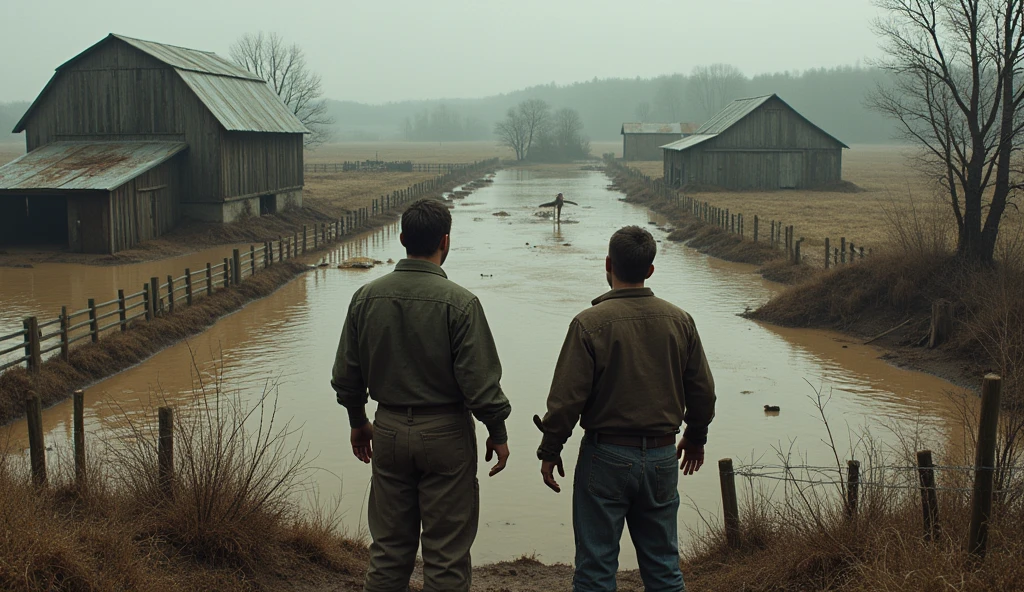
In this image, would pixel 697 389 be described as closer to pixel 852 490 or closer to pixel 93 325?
pixel 852 490

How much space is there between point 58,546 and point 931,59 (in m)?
18.2

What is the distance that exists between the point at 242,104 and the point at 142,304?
1987 centimetres

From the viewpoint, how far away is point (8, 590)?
4.28 meters

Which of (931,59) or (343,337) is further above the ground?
(931,59)

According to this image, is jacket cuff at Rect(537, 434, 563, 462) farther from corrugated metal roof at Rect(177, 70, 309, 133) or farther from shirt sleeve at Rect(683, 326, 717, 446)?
corrugated metal roof at Rect(177, 70, 309, 133)

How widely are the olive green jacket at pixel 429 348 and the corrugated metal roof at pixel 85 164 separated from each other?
24.1 meters

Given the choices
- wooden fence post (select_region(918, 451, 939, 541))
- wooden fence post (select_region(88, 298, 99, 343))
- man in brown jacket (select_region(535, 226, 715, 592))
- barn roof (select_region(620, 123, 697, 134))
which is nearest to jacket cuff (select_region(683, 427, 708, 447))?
man in brown jacket (select_region(535, 226, 715, 592))

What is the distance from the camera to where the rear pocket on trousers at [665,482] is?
185 inches

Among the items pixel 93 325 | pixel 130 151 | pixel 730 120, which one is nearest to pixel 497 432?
pixel 93 325

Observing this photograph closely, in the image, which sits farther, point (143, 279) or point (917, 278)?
point (143, 279)

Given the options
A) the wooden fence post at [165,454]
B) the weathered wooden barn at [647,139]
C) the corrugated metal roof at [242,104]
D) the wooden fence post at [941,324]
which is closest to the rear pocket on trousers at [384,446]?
the wooden fence post at [165,454]

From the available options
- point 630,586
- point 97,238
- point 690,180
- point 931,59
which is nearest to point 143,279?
point 97,238

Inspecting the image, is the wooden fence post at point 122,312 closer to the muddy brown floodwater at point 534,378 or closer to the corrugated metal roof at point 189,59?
the muddy brown floodwater at point 534,378

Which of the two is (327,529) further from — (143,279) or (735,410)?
(143,279)
